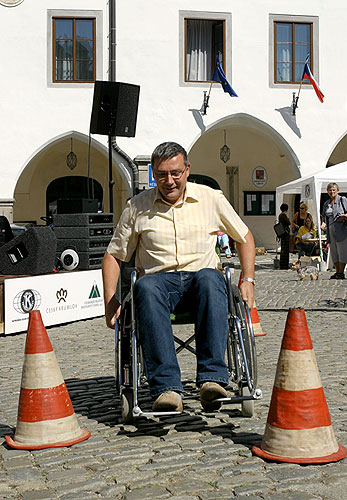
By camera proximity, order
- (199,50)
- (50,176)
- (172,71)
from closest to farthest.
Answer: (172,71), (199,50), (50,176)

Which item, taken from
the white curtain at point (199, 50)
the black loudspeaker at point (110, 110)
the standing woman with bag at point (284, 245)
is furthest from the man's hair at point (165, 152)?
the white curtain at point (199, 50)

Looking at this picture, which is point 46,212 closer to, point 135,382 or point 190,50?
point 190,50

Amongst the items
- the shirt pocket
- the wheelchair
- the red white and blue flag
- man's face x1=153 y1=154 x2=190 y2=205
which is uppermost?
the red white and blue flag

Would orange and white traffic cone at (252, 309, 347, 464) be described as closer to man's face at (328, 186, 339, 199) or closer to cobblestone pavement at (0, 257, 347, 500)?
cobblestone pavement at (0, 257, 347, 500)

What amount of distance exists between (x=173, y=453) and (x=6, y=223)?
7.25 metres

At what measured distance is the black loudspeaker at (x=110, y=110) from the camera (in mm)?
12766

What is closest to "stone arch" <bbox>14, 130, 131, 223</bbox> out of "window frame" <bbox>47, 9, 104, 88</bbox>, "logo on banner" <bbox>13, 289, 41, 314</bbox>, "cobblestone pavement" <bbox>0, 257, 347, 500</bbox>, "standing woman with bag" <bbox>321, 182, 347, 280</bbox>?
"window frame" <bbox>47, 9, 104, 88</bbox>

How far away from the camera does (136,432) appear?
4.29m

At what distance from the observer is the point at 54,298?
31.0ft

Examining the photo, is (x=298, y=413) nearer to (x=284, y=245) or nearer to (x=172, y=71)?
(x=284, y=245)

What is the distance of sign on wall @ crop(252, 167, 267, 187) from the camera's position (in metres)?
26.3

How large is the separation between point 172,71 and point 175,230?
17.7 meters

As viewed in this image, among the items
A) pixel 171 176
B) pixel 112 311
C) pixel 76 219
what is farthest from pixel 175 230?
pixel 76 219

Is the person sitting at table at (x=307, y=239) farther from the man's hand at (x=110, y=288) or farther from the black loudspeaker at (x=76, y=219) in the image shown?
the man's hand at (x=110, y=288)
